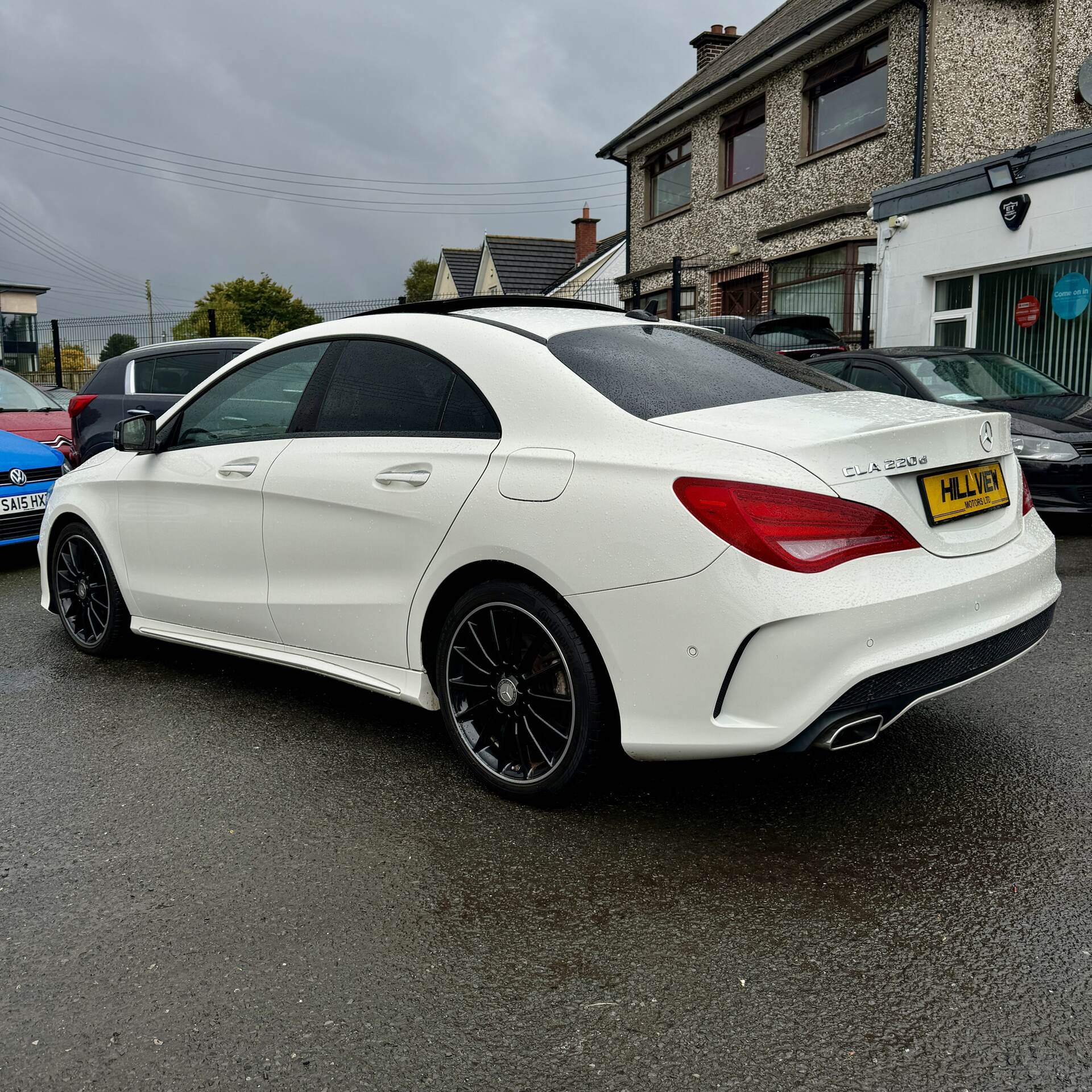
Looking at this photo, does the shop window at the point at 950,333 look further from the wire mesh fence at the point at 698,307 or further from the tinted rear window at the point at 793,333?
the tinted rear window at the point at 793,333

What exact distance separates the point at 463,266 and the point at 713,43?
26046mm

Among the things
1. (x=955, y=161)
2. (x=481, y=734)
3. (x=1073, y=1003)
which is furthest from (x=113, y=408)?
(x=955, y=161)

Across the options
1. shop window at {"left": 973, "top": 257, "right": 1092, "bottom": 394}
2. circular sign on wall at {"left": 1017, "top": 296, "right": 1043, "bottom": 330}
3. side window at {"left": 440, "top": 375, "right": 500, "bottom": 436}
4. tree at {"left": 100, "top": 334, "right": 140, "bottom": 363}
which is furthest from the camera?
tree at {"left": 100, "top": 334, "right": 140, "bottom": 363}

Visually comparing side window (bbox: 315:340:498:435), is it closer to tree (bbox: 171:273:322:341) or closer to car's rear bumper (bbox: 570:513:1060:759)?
car's rear bumper (bbox: 570:513:1060:759)

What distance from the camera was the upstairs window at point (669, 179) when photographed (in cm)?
2416

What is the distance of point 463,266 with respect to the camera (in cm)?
5175

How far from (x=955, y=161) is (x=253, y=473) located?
1659cm

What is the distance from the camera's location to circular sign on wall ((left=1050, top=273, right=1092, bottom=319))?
1323cm

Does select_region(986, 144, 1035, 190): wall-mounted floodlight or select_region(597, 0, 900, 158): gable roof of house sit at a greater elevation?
select_region(597, 0, 900, 158): gable roof of house

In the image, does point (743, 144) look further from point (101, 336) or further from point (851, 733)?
point (851, 733)

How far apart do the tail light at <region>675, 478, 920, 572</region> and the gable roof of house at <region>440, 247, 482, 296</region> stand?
157 feet

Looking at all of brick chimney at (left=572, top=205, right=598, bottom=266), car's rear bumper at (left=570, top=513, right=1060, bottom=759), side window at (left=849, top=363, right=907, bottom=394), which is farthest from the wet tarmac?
brick chimney at (left=572, top=205, right=598, bottom=266)

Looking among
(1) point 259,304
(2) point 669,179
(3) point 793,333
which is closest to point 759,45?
(2) point 669,179

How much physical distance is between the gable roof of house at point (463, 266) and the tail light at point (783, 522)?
157 ft
